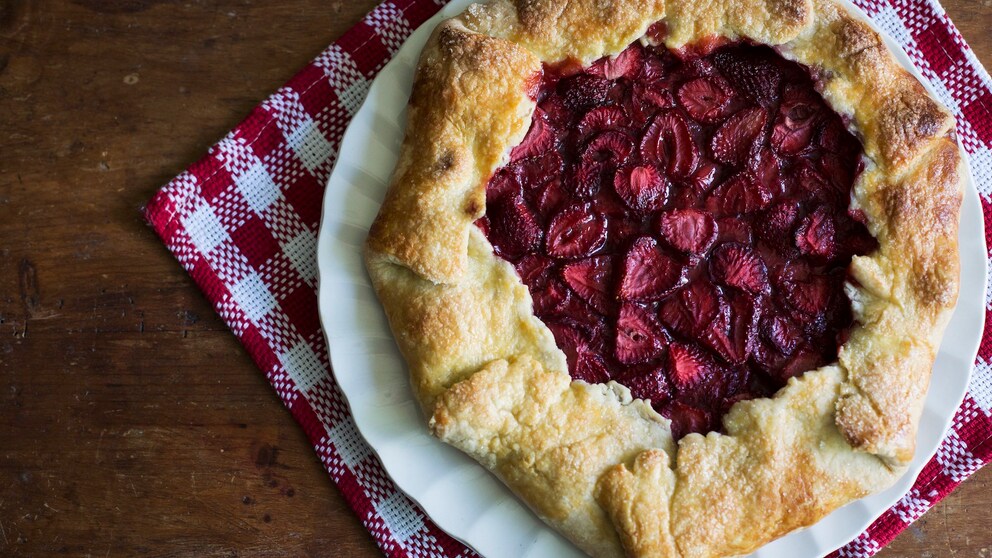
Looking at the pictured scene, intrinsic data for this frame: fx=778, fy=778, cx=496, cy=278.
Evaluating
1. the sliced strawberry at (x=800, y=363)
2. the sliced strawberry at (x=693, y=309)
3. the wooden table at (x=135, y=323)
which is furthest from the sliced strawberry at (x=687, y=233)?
the wooden table at (x=135, y=323)

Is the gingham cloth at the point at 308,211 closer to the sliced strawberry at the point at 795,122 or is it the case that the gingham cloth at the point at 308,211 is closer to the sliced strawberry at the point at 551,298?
the sliced strawberry at the point at 795,122

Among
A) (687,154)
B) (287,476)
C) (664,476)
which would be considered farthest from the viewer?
(287,476)

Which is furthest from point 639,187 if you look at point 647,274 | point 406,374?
point 406,374

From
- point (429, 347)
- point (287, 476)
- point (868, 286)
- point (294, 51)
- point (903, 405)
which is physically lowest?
point (287, 476)

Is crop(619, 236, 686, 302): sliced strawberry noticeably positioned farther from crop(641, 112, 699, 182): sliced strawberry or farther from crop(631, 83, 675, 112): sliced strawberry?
crop(631, 83, 675, 112): sliced strawberry

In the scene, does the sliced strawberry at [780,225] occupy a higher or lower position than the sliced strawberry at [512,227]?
higher

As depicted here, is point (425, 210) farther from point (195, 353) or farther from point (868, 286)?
point (868, 286)

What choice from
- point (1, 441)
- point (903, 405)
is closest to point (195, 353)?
point (1, 441)
